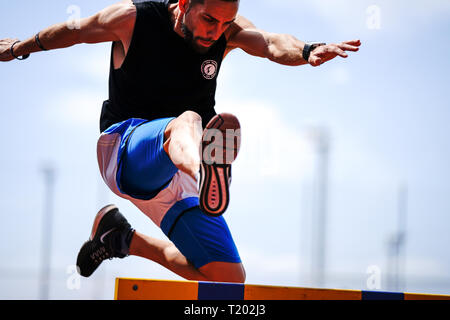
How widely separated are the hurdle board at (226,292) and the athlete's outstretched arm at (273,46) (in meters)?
1.52

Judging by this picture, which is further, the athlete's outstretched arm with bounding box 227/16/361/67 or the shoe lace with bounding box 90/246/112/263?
the shoe lace with bounding box 90/246/112/263

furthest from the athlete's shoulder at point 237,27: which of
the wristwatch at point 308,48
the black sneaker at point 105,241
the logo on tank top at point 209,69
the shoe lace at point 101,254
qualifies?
the shoe lace at point 101,254

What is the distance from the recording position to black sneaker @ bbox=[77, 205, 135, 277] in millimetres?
4414

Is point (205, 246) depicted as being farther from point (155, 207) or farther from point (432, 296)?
point (432, 296)

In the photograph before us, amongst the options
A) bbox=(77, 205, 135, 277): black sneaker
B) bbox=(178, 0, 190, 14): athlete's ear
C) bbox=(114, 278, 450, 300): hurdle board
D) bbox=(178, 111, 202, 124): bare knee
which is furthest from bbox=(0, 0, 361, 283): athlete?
bbox=(114, 278, 450, 300): hurdle board

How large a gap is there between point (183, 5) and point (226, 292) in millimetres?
2023

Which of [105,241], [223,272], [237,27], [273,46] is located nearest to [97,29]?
[237,27]

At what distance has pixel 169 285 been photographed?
8.34 ft

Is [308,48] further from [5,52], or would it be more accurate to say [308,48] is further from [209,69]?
[5,52]

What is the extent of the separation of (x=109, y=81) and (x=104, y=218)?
1181 mm

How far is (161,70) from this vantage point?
3787 mm

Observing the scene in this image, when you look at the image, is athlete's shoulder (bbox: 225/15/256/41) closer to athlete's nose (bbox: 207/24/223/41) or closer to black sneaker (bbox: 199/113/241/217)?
athlete's nose (bbox: 207/24/223/41)

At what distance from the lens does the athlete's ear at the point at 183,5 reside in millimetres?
3599

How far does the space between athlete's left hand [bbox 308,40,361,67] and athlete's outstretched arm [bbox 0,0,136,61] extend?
4.28 ft
